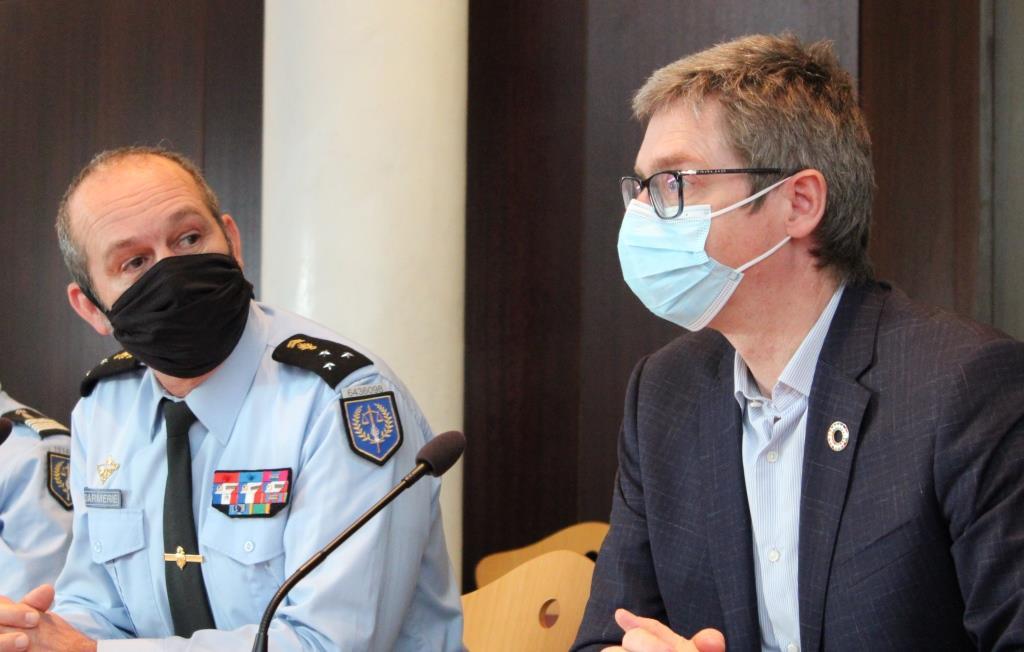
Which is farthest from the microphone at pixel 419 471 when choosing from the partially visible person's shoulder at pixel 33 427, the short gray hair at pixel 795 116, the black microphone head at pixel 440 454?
the partially visible person's shoulder at pixel 33 427

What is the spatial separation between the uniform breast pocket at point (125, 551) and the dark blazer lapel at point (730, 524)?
3.31 feet

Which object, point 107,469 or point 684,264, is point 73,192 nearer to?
point 107,469

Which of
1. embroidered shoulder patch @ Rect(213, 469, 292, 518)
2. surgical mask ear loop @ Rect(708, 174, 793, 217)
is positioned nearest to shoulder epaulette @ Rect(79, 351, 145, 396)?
embroidered shoulder patch @ Rect(213, 469, 292, 518)

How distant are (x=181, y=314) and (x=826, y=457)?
1121mm

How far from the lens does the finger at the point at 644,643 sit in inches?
64.0

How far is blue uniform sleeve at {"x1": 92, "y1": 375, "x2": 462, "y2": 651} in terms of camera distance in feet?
6.11

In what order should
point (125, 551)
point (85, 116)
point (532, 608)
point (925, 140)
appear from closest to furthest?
point (125, 551)
point (532, 608)
point (925, 140)
point (85, 116)

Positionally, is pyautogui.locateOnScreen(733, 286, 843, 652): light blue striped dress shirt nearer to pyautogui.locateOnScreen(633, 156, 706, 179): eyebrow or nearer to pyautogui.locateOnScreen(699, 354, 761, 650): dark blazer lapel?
pyautogui.locateOnScreen(699, 354, 761, 650): dark blazer lapel

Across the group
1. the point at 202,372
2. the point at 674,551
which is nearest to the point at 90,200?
the point at 202,372

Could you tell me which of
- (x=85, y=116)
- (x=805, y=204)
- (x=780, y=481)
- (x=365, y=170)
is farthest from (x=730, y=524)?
(x=85, y=116)

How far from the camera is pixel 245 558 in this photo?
2002 millimetres

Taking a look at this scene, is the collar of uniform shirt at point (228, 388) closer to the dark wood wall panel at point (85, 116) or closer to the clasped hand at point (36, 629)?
the clasped hand at point (36, 629)

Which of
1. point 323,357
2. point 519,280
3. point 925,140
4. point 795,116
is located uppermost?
point 925,140

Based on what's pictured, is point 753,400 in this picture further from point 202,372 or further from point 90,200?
point 90,200
